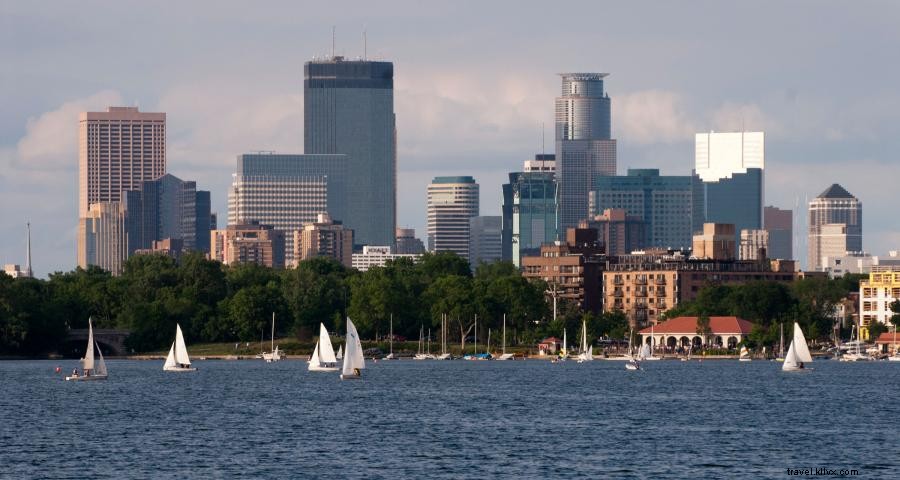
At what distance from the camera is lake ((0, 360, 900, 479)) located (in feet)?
301

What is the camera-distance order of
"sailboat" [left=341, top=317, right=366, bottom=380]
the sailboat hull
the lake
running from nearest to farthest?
the lake < the sailboat hull < "sailboat" [left=341, top=317, right=366, bottom=380]

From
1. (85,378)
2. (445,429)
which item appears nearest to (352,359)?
(85,378)

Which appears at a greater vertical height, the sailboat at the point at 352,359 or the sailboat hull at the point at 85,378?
the sailboat at the point at 352,359

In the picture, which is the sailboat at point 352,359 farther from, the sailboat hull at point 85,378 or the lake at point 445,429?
the sailboat hull at point 85,378

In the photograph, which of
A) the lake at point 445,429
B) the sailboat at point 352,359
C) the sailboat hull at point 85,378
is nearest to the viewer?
the lake at point 445,429

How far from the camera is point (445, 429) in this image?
113250 millimetres

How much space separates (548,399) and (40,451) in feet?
170

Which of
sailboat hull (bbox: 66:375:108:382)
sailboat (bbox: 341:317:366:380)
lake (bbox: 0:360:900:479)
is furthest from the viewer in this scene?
sailboat (bbox: 341:317:366:380)

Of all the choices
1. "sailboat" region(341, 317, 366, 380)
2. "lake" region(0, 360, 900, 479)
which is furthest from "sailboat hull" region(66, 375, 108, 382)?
"sailboat" region(341, 317, 366, 380)

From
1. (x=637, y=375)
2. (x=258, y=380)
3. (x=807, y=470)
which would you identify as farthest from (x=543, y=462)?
(x=637, y=375)

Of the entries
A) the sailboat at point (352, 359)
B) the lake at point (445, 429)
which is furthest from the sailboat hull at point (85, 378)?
the sailboat at point (352, 359)

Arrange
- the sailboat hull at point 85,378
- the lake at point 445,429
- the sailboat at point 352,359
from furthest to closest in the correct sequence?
the sailboat at point 352,359, the sailboat hull at point 85,378, the lake at point 445,429

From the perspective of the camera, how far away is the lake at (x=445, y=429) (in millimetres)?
91812

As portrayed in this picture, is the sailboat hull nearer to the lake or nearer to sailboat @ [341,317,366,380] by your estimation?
the lake
